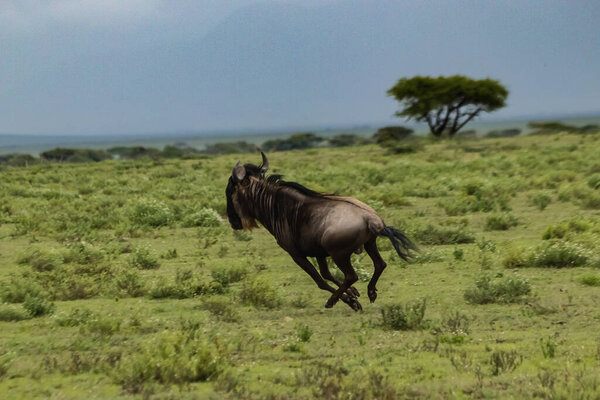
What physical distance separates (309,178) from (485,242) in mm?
18486

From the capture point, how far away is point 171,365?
20.5 ft

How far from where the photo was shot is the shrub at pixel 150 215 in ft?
60.6

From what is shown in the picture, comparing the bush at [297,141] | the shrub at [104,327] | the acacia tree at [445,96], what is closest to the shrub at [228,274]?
the shrub at [104,327]

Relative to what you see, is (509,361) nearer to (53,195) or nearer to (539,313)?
(539,313)

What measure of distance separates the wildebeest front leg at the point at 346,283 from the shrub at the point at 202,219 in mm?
9310

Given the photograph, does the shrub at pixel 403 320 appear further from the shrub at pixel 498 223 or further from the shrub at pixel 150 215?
the shrub at pixel 150 215

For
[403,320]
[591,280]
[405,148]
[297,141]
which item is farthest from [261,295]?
[297,141]

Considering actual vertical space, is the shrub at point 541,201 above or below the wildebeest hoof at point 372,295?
below

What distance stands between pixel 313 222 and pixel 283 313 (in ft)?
4.99

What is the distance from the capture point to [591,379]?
589cm

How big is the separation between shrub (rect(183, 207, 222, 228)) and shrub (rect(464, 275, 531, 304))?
965 centimetres

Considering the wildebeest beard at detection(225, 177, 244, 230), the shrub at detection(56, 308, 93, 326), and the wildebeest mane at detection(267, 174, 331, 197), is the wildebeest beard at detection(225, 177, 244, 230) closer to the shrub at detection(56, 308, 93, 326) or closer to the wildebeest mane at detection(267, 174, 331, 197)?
the wildebeest mane at detection(267, 174, 331, 197)

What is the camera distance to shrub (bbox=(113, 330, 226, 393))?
6.20 metres

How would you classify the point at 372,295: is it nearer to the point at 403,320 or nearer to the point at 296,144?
the point at 403,320
